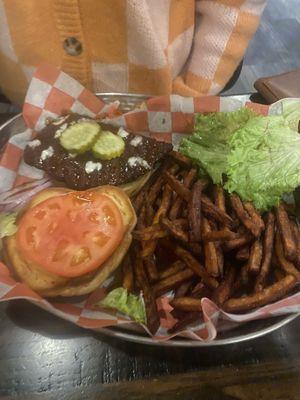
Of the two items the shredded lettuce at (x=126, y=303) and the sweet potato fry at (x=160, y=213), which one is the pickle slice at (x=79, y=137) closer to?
the sweet potato fry at (x=160, y=213)

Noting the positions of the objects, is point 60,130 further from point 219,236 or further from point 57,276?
point 219,236

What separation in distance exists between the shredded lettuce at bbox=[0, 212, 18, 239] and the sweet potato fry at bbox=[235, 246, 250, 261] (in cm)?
86

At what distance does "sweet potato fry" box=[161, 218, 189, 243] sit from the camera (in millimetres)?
1479

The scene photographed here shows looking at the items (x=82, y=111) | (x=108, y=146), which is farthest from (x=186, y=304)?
(x=82, y=111)

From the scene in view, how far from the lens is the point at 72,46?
1942mm

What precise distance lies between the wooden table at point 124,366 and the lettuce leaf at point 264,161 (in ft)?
1.87

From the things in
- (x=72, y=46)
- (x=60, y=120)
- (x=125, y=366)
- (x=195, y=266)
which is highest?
(x=72, y=46)

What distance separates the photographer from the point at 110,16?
1.83 meters

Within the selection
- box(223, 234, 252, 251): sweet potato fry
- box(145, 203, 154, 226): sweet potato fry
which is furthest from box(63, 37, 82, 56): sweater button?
box(223, 234, 252, 251): sweet potato fry

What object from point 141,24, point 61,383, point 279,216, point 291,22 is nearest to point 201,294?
point 279,216

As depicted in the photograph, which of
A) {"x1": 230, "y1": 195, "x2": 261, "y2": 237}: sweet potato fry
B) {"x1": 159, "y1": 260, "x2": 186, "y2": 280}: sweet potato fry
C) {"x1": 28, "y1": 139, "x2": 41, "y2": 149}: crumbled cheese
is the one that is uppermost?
{"x1": 28, "y1": 139, "x2": 41, "y2": 149}: crumbled cheese

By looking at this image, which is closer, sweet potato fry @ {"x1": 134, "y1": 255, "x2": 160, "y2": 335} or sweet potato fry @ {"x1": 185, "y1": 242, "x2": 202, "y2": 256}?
sweet potato fry @ {"x1": 134, "y1": 255, "x2": 160, "y2": 335}

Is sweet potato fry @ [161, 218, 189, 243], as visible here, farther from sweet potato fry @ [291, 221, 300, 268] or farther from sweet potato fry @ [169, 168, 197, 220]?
sweet potato fry @ [291, 221, 300, 268]

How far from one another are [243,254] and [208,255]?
0.15 m
